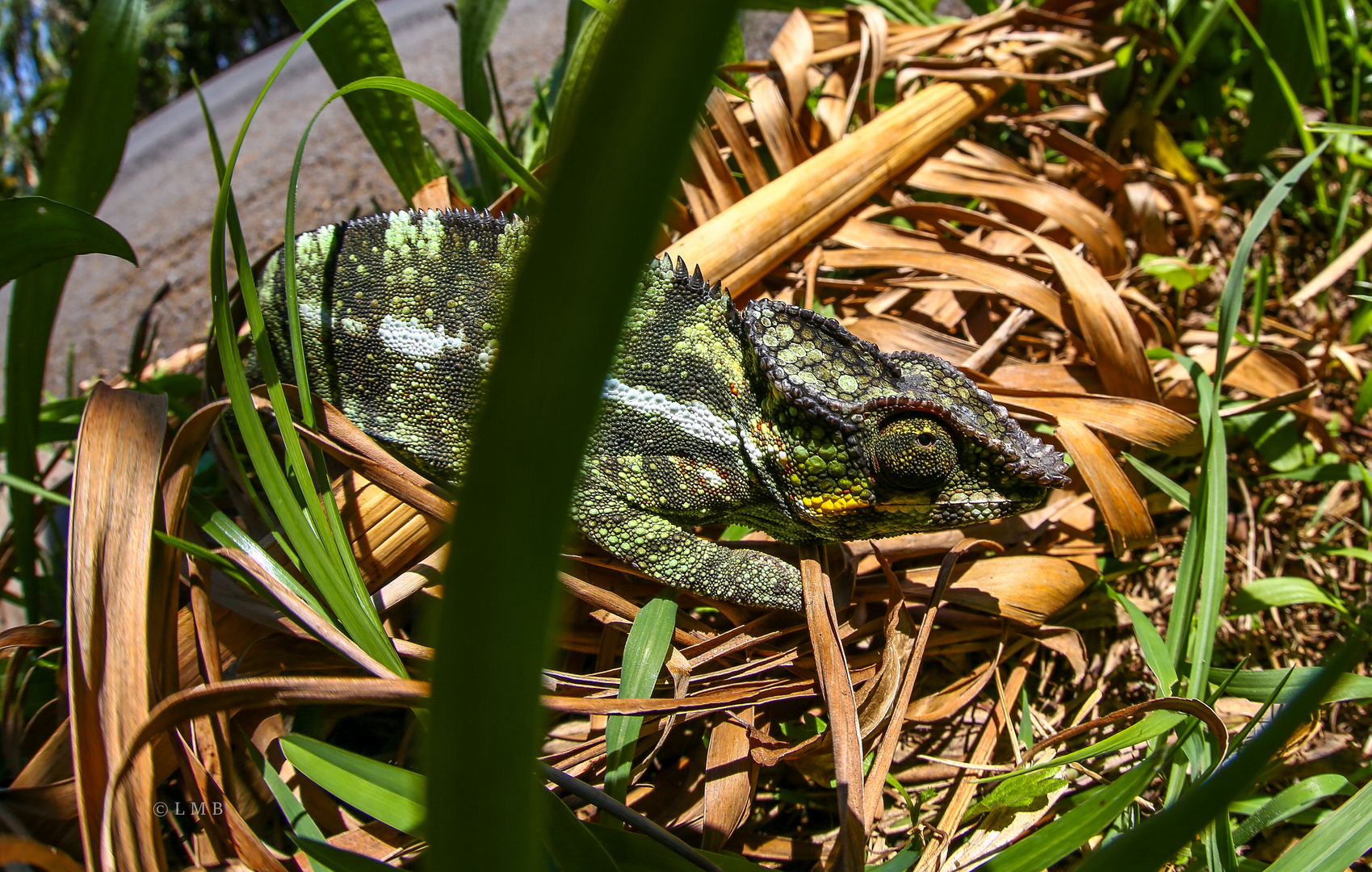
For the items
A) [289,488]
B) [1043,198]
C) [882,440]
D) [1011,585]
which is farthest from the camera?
[1043,198]

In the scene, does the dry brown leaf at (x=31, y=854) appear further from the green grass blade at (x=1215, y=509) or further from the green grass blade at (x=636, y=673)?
the green grass blade at (x=1215, y=509)

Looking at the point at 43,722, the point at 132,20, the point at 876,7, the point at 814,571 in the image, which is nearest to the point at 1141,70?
the point at 876,7

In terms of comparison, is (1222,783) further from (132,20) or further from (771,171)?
(132,20)

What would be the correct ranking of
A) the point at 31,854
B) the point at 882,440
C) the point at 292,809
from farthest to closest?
the point at 882,440, the point at 292,809, the point at 31,854

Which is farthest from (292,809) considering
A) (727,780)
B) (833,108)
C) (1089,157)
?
(1089,157)

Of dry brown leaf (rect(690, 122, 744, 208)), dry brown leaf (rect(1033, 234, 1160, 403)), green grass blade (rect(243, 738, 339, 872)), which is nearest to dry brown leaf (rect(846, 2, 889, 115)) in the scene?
dry brown leaf (rect(690, 122, 744, 208))

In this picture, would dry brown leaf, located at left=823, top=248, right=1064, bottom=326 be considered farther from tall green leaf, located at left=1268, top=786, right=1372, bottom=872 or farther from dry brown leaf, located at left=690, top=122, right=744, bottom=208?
tall green leaf, located at left=1268, top=786, right=1372, bottom=872

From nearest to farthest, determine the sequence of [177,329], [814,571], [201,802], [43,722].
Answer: [201,802] → [43,722] → [814,571] → [177,329]

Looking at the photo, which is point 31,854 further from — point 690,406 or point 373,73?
point 373,73
